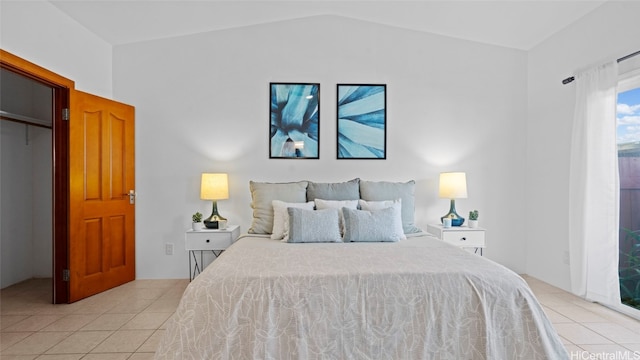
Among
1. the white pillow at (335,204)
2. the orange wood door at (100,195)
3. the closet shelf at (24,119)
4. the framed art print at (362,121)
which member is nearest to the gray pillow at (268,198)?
the white pillow at (335,204)

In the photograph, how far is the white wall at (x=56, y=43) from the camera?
270 cm

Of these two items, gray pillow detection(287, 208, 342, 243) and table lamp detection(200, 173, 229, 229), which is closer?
gray pillow detection(287, 208, 342, 243)

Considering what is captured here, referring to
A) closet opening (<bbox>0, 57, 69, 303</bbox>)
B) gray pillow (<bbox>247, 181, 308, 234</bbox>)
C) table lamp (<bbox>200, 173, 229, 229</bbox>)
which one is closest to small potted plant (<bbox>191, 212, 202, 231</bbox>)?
table lamp (<bbox>200, 173, 229, 229</bbox>)

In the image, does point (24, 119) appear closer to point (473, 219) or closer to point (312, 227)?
point (312, 227)

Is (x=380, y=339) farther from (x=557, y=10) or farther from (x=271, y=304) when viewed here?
(x=557, y=10)

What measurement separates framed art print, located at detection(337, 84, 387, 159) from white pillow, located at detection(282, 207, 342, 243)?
4.14 ft

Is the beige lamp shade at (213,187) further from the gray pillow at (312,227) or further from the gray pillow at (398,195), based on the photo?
the gray pillow at (398,195)

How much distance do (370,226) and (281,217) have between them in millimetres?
812

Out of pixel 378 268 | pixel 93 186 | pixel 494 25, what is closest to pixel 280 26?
pixel 494 25

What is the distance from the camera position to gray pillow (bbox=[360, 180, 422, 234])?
3.39 m

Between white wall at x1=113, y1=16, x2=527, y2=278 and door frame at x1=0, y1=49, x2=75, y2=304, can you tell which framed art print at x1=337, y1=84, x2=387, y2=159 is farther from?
door frame at x1=0, y1=49, x2=75, y2=304

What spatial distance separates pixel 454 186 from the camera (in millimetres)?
3727

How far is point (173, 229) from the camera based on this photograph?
3.98 meters

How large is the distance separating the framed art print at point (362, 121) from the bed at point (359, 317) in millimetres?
2234
